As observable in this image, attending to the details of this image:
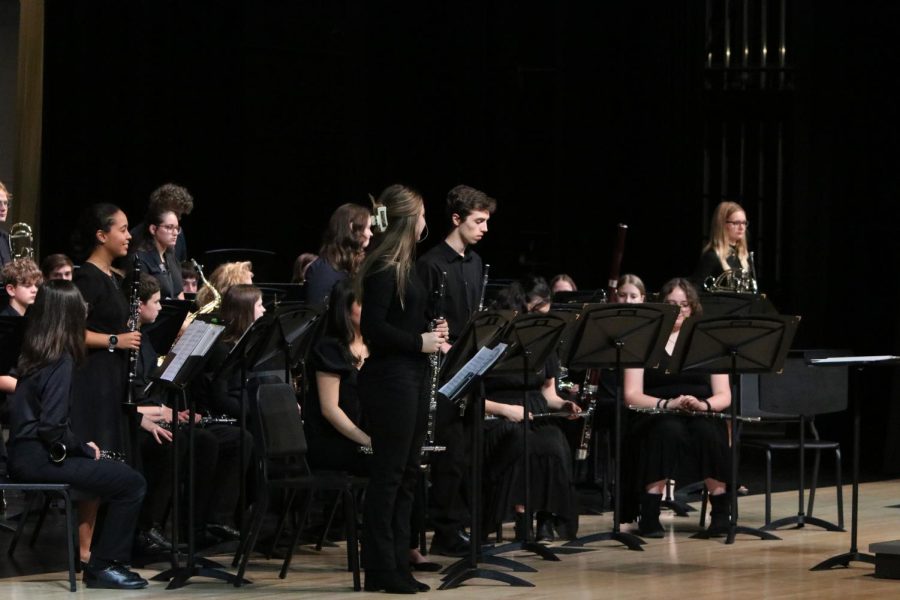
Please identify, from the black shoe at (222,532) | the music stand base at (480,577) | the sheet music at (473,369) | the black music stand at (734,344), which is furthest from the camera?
the black shoe at (222,532)

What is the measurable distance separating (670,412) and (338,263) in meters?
1.68

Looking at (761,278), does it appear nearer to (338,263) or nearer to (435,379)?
(338,263)

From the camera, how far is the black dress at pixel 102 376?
20.2 feet

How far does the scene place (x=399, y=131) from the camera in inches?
467

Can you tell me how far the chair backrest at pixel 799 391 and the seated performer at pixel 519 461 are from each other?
1101mm

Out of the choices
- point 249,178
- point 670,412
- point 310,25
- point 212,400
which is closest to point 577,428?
point 670,412

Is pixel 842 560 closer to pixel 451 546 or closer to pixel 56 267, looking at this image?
pixel 451 546

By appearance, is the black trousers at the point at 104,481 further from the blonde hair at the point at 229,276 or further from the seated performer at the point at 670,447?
the seated performer at the point at 670,447

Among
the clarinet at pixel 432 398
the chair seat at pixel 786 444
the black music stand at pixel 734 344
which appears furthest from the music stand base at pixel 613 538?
the clarinet at pixel 432 398

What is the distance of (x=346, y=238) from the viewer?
7.39 metres

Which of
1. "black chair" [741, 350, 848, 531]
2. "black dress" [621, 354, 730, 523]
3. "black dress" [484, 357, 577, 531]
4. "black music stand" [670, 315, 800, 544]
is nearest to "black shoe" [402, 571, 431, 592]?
"black dress" [484, 357, 577, 531]

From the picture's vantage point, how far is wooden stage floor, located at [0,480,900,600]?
5.84m

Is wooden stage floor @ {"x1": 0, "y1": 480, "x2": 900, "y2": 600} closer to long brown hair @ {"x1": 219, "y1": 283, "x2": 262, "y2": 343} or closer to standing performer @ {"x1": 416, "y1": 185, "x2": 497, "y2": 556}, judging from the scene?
standing performer @ {"x1": 416, "y1": 185, "x2": 497, "y2": 556}

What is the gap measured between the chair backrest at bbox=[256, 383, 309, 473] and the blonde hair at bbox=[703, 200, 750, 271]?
3.97m
